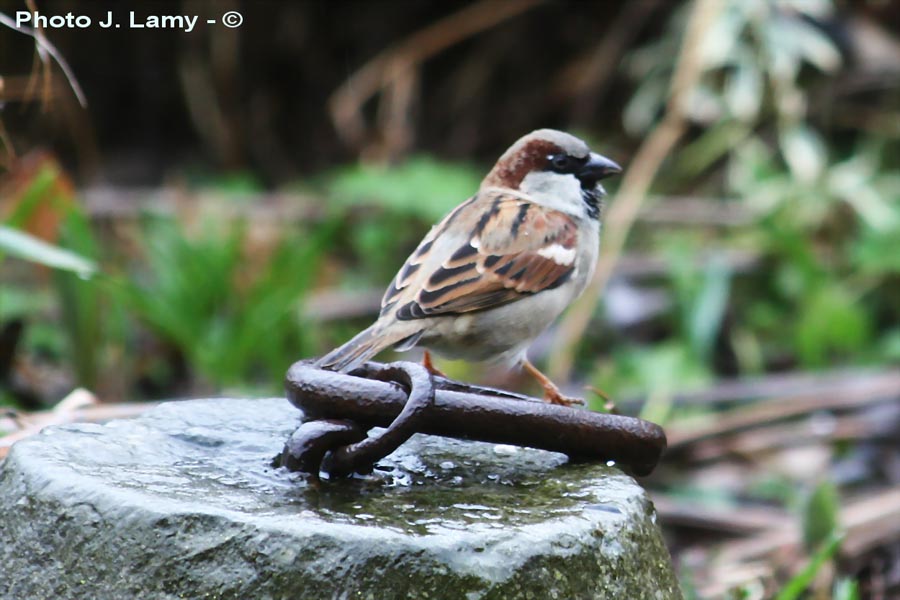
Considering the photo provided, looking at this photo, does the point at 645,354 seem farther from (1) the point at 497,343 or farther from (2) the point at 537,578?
(2) the point at 537,578

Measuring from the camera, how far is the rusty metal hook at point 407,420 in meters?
2.33

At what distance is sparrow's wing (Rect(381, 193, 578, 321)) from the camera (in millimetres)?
3326

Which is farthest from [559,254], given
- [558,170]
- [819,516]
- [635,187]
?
[635,187]

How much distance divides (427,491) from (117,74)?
7288mm

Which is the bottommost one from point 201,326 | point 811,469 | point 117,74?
point 811,469

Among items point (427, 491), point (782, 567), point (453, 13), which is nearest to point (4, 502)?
point (427, 491)

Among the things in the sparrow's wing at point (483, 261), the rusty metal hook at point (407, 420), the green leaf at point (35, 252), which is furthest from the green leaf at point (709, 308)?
the rusty metal hook at point (407, 420)

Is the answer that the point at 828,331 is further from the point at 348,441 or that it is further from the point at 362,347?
the point at 348,441

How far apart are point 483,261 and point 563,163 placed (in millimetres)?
495

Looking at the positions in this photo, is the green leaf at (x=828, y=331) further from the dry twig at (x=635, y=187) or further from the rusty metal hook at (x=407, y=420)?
the rusty metal hook at (x=407, y=420)

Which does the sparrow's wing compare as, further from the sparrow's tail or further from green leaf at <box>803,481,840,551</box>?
green leaf at <box>803,481,840,551</box>

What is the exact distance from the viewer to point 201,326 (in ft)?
18.4

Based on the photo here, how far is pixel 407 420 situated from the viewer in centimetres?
230

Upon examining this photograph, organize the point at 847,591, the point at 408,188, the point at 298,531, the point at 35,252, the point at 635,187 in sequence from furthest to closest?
the point at 408,188, the point at 635,187, the point at 35,252, the point at 847,591, the point at 298,531
